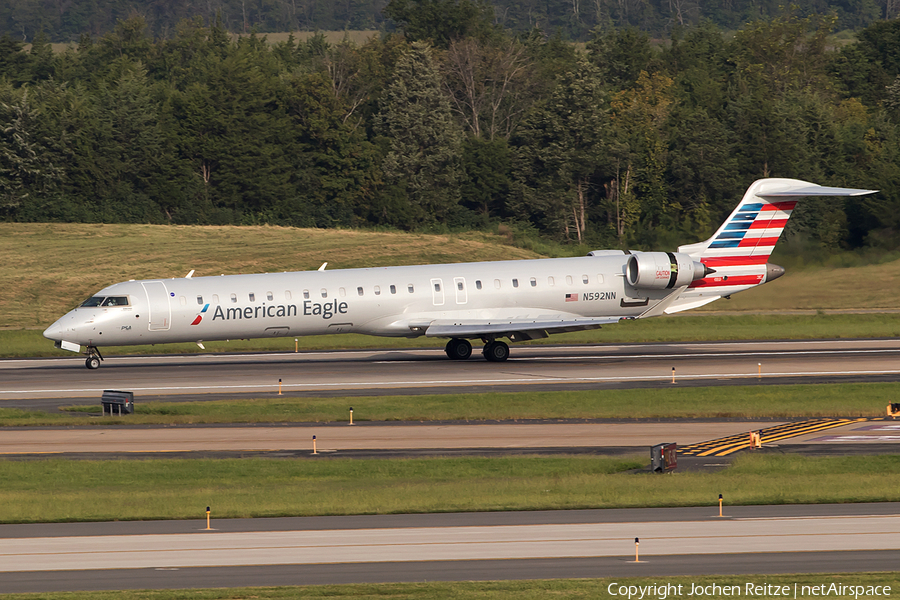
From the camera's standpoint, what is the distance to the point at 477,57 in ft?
359

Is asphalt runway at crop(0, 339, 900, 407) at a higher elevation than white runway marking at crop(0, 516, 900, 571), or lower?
higher

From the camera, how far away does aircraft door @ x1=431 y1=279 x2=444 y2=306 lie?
40219mm

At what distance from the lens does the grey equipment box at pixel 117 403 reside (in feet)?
100

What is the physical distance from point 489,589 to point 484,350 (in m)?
25.9

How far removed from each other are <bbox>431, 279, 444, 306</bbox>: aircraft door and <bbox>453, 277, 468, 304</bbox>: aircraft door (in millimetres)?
561

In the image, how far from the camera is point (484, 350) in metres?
40.9

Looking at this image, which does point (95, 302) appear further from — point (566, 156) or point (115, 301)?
point (566, 156)

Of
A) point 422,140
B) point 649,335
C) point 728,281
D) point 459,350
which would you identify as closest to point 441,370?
point 459,350

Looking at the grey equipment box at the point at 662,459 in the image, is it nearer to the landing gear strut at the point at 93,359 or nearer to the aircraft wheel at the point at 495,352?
the aircraft wheel at the point at 495,352

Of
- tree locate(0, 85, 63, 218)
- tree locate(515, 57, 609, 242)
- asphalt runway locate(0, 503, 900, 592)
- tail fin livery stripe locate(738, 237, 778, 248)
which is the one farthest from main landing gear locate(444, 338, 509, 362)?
tree locate(0, 85, 63, 218)

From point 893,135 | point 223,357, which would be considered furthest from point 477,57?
point 223,357

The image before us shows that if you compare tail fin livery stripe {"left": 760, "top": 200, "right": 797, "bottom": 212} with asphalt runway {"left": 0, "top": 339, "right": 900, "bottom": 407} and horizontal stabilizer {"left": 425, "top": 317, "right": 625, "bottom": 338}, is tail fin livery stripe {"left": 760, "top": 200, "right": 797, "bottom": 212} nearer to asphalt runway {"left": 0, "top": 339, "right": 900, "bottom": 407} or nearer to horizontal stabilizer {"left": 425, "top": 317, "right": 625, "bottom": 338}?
asphalt runway {"left": 0, "top": 339, "right": 900, "bottom": 407}

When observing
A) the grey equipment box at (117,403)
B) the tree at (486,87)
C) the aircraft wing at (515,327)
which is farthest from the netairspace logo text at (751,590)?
the tree at (486,87)

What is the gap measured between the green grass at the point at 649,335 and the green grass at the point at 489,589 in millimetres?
31404
